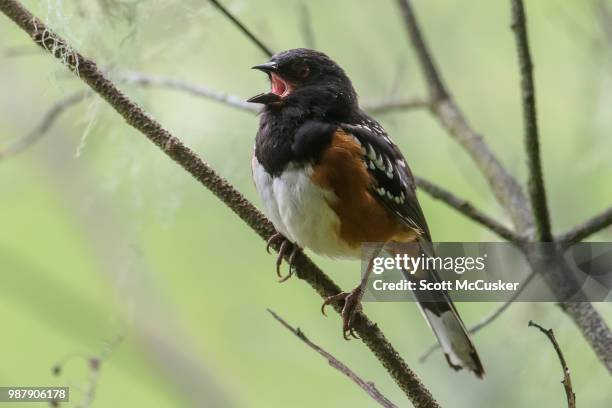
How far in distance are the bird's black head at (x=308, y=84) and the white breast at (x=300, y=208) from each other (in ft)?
0.76

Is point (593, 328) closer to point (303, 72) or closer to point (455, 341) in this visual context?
point (455, 341)

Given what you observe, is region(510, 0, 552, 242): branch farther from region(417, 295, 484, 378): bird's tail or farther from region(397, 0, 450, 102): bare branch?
region(397, 0, 450, 102): bare branch

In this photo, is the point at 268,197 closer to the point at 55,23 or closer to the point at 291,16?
the point at 55,23

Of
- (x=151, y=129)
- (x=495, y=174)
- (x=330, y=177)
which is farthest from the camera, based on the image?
(x=495, y=174)

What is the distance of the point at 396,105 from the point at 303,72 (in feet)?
2.20

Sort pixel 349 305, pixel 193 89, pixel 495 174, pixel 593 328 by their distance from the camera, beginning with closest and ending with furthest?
pixel 349 305 < pixel 593 328 < pixel 495 174 < pixel 193 89

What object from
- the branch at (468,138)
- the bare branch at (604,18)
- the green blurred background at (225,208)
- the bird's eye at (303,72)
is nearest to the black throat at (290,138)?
the bird's eye at (303,72)

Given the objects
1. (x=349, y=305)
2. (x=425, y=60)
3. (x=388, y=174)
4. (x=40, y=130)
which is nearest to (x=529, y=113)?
(x=388, y=174)

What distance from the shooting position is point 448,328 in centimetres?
243

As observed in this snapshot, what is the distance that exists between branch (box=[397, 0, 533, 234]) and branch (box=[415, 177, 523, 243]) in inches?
4.7

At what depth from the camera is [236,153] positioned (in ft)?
10.4

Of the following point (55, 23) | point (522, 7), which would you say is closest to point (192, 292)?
point (55, 23)

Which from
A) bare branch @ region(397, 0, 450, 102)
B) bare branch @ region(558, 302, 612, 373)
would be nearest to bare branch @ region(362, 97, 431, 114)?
bare branch @ region(397, 0, 450, 102)

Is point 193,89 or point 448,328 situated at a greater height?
point 193,89
